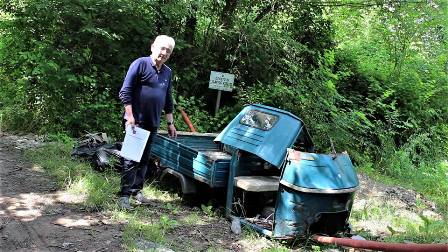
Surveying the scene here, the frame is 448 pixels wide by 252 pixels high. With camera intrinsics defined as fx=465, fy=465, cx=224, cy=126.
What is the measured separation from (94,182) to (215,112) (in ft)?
13.5

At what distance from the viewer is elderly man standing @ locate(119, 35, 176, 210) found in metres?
4.73

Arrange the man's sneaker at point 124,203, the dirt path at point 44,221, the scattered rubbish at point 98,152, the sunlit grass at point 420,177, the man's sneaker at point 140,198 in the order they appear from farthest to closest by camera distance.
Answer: the sunlit grass at point 420,177 < the scattered rubbish at point 98,152 < the man's sneaker at point 140,198 < the man's sneaker at point 124,203 < the dirt path at point 44,221

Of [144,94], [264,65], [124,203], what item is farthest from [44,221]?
[264,65]

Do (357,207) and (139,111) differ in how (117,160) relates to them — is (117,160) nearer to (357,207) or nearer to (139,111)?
(139,111)

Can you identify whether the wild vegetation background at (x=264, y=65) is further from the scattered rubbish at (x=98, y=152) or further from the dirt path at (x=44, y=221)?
the dirt path at (x=44, y=221)

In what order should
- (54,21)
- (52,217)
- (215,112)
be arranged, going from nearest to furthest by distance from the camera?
(52,217), (54,21), (215,112)

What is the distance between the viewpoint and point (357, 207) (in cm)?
646

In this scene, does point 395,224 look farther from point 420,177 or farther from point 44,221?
point 44,221

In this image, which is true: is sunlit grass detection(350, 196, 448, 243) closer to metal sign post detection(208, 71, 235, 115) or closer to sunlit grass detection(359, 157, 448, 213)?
sunlit grass detection(359, 157, 448, 213)

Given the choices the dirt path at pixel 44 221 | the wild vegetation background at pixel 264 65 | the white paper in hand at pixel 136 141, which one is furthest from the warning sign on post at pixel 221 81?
the white paper in hand at pixel 136 141

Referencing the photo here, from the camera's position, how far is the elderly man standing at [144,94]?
4.73 meters

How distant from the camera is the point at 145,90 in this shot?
481 cm

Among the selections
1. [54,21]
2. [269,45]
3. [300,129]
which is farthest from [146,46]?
[300,129]

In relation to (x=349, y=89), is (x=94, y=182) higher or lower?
lower
